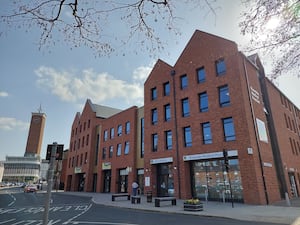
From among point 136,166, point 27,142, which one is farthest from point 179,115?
point 27,142

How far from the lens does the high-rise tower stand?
9784 centimetres

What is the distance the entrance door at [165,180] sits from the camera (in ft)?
68.9

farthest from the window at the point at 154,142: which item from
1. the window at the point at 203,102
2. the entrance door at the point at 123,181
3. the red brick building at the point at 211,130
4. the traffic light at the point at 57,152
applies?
the traffic light at the point at 57,152

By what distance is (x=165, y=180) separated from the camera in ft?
71.3

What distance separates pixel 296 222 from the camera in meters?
8.58

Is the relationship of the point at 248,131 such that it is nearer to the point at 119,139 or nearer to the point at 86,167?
the point at 119,139

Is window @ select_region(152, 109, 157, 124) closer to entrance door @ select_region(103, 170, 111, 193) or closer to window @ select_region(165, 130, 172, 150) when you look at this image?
window @ select_region(165, 130, 172, 150)

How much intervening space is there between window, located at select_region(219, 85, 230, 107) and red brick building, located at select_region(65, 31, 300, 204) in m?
0.09

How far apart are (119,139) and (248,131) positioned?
61.4 ft

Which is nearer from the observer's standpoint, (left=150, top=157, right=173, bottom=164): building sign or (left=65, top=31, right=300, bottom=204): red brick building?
(left=65, top=31, right=300, bottom=204): red brick building

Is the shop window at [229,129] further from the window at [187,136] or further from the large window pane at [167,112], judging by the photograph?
the large window pane at [167,112]

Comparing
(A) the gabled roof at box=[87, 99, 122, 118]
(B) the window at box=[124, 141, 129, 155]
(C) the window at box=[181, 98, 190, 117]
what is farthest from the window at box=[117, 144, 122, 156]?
(C) the window at box=[181, 98, 190, 117]

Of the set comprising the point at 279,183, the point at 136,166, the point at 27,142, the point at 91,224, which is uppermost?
the point at 27,142

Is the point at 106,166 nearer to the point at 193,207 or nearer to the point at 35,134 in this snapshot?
the point at 193,207
